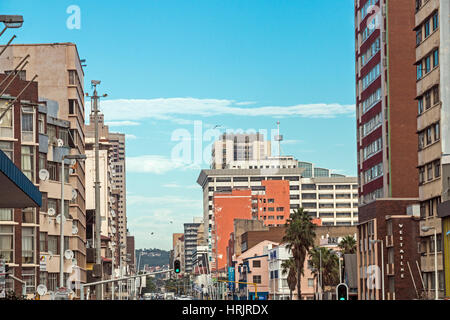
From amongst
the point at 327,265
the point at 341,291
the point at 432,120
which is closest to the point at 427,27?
the point at 432,120

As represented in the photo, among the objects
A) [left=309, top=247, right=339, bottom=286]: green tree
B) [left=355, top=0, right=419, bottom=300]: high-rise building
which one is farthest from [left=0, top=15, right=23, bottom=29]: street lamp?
[left=309, top=247, right=339, bottom=286]: green tree

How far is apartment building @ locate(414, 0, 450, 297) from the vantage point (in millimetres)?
90188

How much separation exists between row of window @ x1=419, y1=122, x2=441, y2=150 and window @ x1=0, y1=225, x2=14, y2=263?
1836 inches

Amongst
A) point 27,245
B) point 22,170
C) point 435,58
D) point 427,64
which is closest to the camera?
point 22,170

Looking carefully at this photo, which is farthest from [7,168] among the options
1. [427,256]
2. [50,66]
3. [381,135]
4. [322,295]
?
[322,295]

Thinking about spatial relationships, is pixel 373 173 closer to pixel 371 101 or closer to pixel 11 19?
pixel 371 101

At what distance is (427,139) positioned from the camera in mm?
97250

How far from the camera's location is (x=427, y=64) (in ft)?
315

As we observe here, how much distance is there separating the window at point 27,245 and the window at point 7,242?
390 centimetres

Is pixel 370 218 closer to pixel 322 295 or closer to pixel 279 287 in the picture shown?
pixel 322 295

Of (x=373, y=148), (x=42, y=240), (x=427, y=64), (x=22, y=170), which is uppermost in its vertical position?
(x=427, y=64)

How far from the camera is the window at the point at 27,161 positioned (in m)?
75.6

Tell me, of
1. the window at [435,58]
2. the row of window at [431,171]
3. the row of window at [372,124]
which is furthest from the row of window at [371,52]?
the row of window at [431,171]

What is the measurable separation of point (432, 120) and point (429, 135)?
307 cm
